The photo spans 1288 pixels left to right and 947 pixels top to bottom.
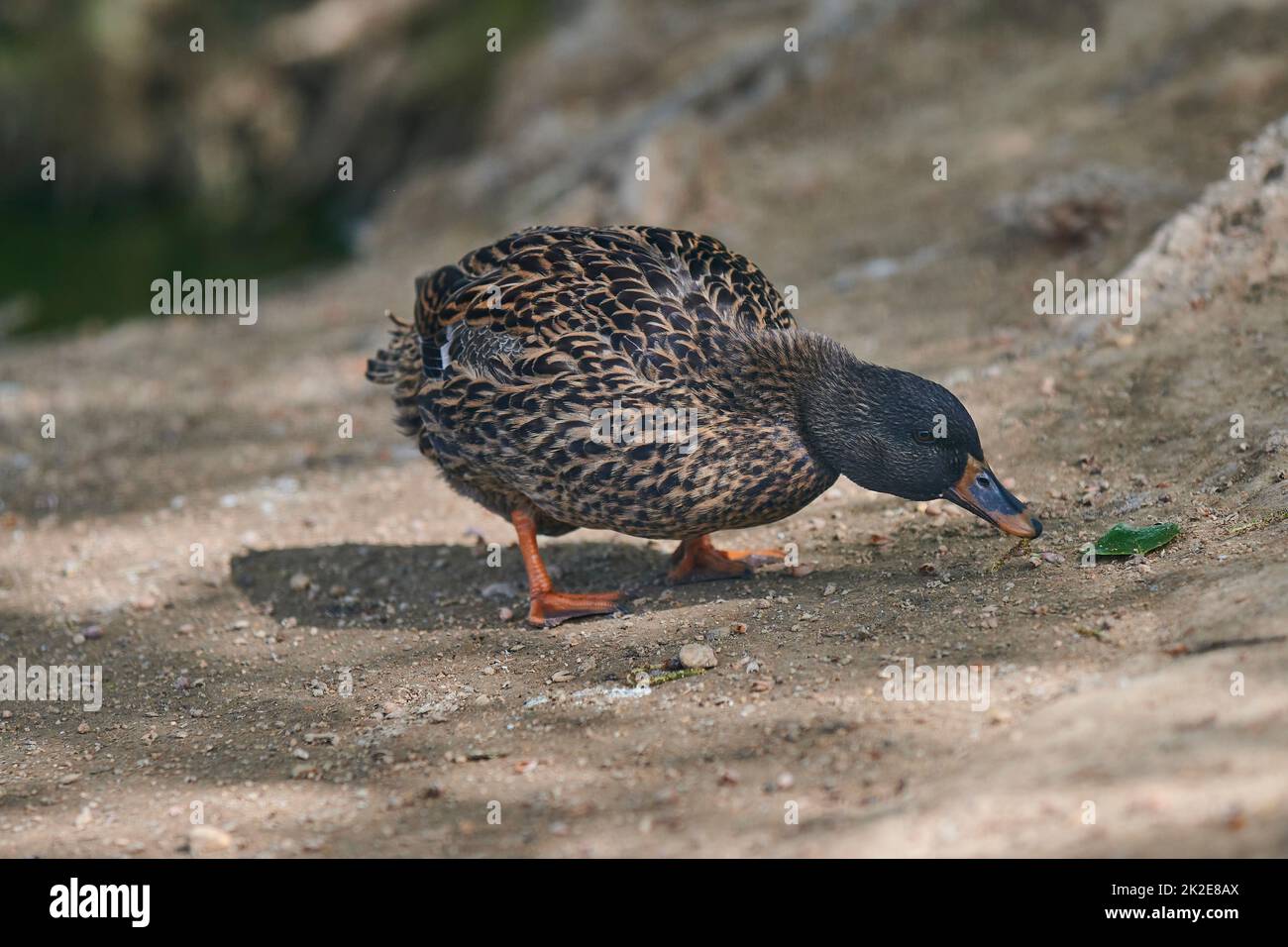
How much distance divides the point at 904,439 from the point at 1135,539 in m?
0.88

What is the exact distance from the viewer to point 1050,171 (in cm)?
951

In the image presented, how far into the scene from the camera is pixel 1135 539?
481 cm

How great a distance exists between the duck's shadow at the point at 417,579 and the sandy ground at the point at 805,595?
0.08ft

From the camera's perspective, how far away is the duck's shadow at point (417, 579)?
19.5 ft

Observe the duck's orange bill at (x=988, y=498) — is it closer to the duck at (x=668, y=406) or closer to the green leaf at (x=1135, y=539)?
the duck at (x=668, y=406)

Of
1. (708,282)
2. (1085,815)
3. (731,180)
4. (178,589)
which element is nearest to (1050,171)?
(731,180)

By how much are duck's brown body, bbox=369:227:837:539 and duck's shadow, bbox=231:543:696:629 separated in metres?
0.60
